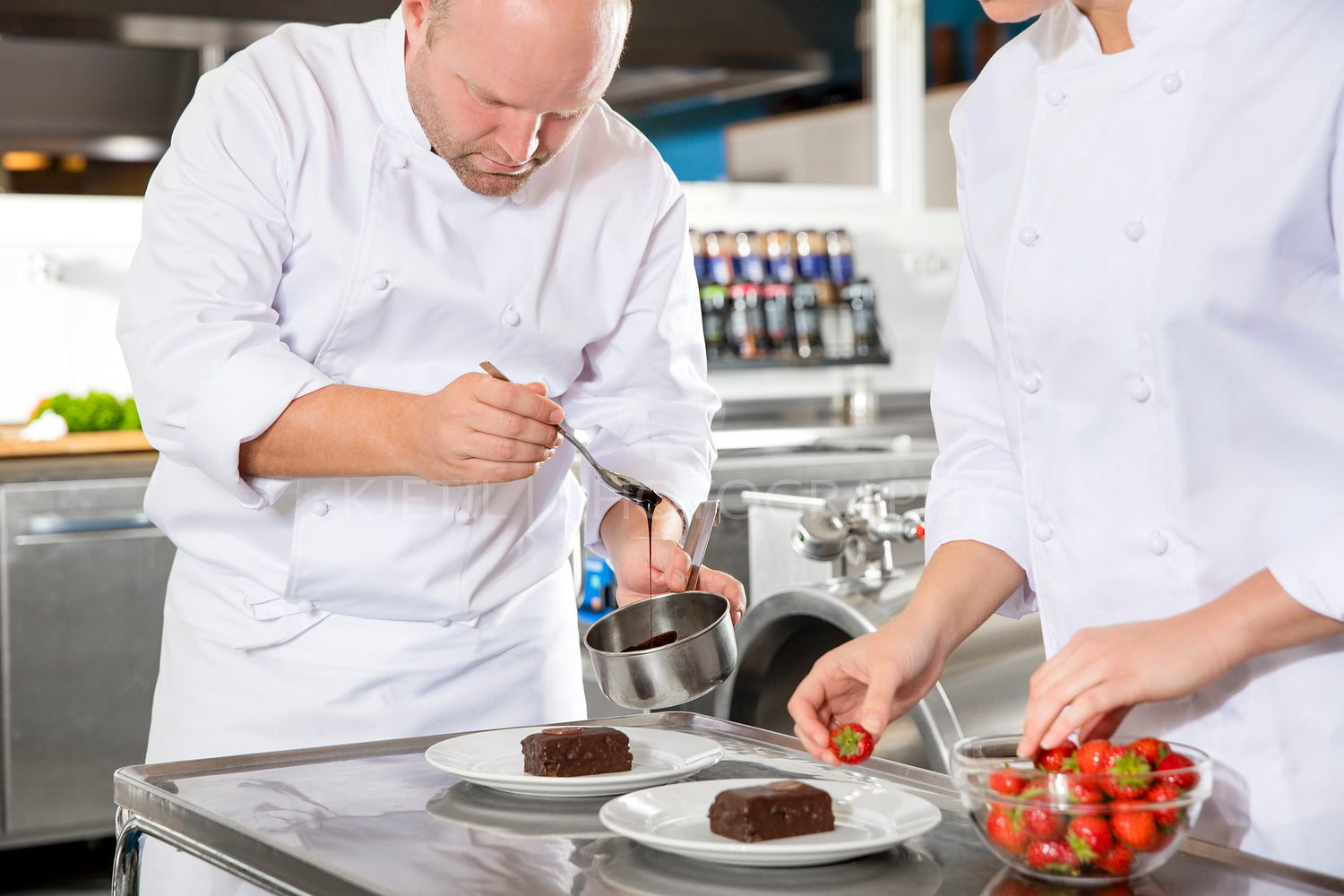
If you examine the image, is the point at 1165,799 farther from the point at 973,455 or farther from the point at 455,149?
the point at 455,149

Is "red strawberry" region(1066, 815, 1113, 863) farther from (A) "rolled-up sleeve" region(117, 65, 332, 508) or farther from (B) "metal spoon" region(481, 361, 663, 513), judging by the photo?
(A) "rolled-up sleeve" region(117, 65, 332, 508)

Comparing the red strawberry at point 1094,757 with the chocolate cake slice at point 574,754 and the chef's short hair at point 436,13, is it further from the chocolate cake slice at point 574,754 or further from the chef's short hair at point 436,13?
the chef's short hair at point 436,13

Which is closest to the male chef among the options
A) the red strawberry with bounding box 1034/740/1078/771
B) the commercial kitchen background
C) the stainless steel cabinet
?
the red strawberry with bounding box 1034/740/1078/771

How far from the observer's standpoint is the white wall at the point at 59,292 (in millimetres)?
3850

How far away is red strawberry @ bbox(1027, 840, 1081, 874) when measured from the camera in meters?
0.87

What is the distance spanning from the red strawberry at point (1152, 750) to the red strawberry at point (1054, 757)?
4 centimetres

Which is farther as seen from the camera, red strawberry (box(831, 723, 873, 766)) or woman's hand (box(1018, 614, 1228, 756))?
red strawberry (box(831, 723, 873, 766))

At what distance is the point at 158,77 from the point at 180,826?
3.37 metres

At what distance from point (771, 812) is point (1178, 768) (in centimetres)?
25

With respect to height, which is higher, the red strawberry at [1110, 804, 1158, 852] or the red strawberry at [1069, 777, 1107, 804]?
the red strawberry at [1069, 777, 1107, 804]

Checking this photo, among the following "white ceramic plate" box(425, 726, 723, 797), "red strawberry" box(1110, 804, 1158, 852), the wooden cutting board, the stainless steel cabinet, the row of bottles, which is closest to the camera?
"red strawberry" box(1110, 804, 1158, 852)

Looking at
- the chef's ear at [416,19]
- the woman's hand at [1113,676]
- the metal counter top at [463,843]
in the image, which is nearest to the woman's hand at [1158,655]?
the woman's hand at [1113,676]

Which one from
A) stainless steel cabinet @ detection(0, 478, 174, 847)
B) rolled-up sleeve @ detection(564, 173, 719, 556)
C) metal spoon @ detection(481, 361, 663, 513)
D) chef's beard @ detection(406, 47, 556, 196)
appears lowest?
stainless steel cabinet @ detection(0, 478, 174, 847)

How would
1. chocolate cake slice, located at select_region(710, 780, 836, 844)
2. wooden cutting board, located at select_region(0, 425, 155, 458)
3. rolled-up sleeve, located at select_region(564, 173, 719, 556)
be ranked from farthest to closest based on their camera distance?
wooden cutting board, located at select_region(0, 425, 155, 458) → rolled-up sleeve, located at select_region(564, 173, 719, 556) → chocolate cake slice, located at select_region(710, 780, 836, 844)
